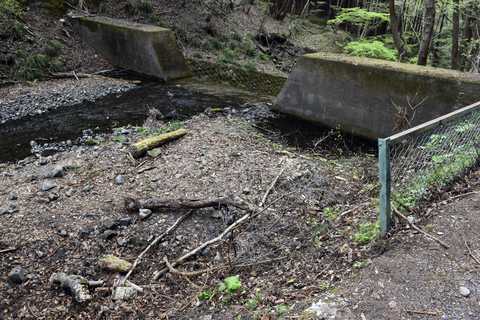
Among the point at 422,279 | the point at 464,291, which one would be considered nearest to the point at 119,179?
the point at 422,279

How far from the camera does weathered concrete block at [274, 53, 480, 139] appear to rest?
6.77 meters

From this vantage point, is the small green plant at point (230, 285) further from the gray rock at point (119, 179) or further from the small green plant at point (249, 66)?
the small green plant at point (249, 66)

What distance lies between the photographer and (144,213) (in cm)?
474

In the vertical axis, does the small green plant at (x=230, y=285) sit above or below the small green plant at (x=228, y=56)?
below

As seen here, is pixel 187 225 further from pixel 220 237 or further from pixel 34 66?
pixel 34 66

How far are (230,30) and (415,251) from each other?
14445mm

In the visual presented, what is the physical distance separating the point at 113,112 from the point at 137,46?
3.67 meters

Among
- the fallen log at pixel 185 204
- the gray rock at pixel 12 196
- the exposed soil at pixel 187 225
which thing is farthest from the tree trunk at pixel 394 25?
the gray rock at pixel 12 196

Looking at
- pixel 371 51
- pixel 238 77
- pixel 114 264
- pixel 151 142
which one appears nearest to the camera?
pixel 114 264

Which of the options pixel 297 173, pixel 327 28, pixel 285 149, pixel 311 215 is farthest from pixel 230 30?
pixel 311 215

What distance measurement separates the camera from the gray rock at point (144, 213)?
15.5ft

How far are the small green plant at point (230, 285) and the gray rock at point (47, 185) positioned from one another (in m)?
3.11

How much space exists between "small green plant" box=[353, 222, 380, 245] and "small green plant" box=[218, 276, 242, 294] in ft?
3.79

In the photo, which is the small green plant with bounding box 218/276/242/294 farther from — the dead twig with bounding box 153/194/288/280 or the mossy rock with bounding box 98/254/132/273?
the mossy rock with bounding box 98/254/132/273
